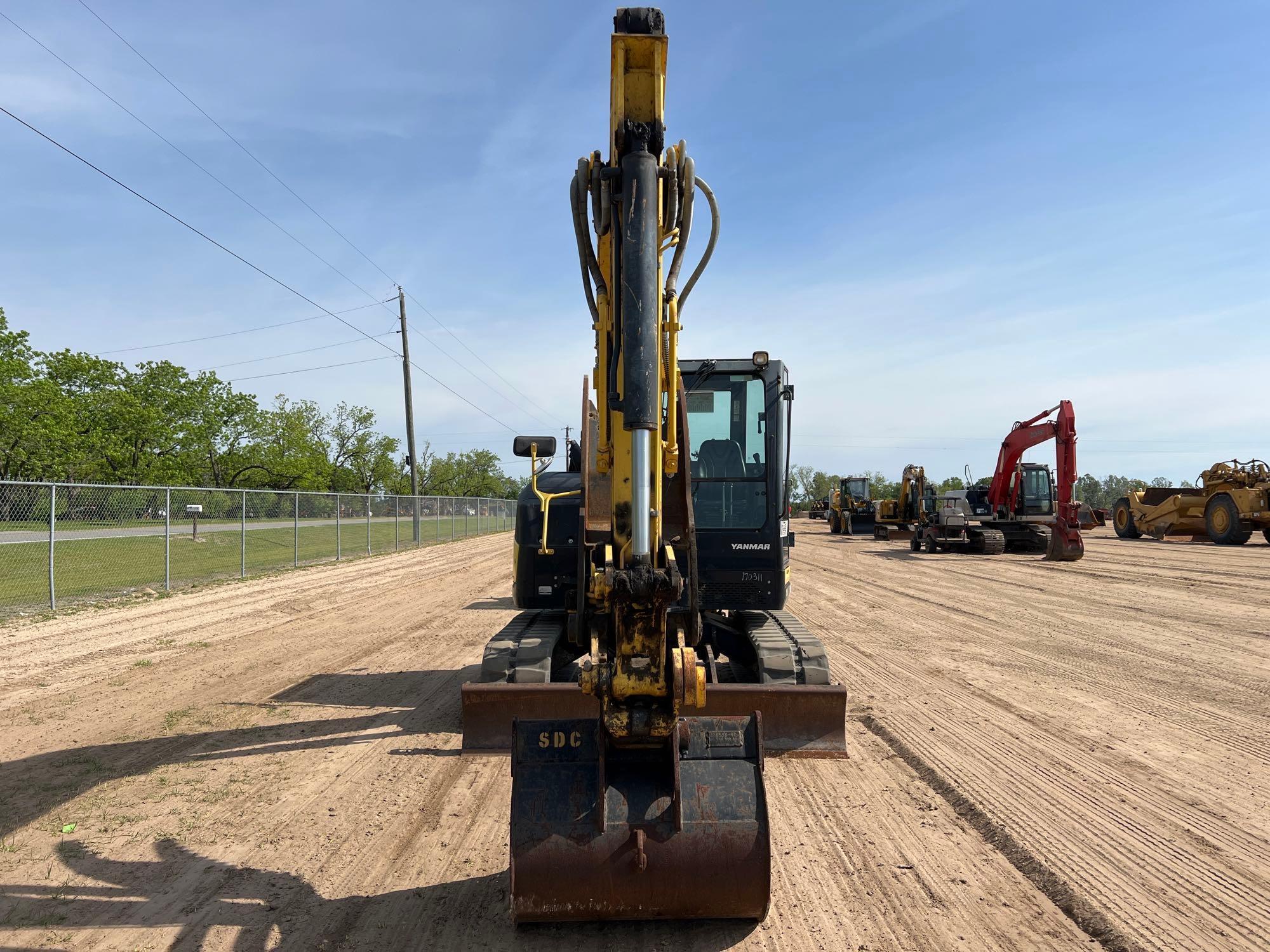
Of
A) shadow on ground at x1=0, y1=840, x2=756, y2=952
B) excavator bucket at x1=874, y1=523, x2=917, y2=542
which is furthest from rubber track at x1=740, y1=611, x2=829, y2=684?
excavator bucket at x1=874, y1=523, x2=917, y2=542

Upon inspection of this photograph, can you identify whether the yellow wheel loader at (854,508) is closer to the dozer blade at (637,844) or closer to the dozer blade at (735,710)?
the dozer blade at (735,710)

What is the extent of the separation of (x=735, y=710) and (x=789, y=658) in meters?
0.79

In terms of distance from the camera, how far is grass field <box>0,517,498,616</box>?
1243 centimetres

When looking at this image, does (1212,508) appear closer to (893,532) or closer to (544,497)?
(893,532)

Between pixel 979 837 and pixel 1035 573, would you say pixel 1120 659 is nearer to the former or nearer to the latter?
pixel 979 837

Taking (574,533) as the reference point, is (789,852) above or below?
below

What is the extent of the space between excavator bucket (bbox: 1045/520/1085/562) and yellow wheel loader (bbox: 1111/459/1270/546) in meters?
8.25

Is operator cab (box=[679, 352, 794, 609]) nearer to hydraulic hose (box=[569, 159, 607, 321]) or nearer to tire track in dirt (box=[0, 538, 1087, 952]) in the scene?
tire track in dirt (box=[0, 538, 1087, 952])

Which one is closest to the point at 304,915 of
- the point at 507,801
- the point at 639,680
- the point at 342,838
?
the point at 342,838

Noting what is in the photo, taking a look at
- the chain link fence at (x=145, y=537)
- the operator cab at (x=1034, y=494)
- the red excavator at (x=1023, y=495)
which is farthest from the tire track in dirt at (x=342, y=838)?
the operator cab at (x=1034, y=494)

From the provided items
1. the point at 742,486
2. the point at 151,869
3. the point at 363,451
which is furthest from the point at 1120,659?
the point at 363,451

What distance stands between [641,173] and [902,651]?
7048 millimetres

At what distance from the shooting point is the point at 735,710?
4746 millimetres

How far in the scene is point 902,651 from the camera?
8703mm
